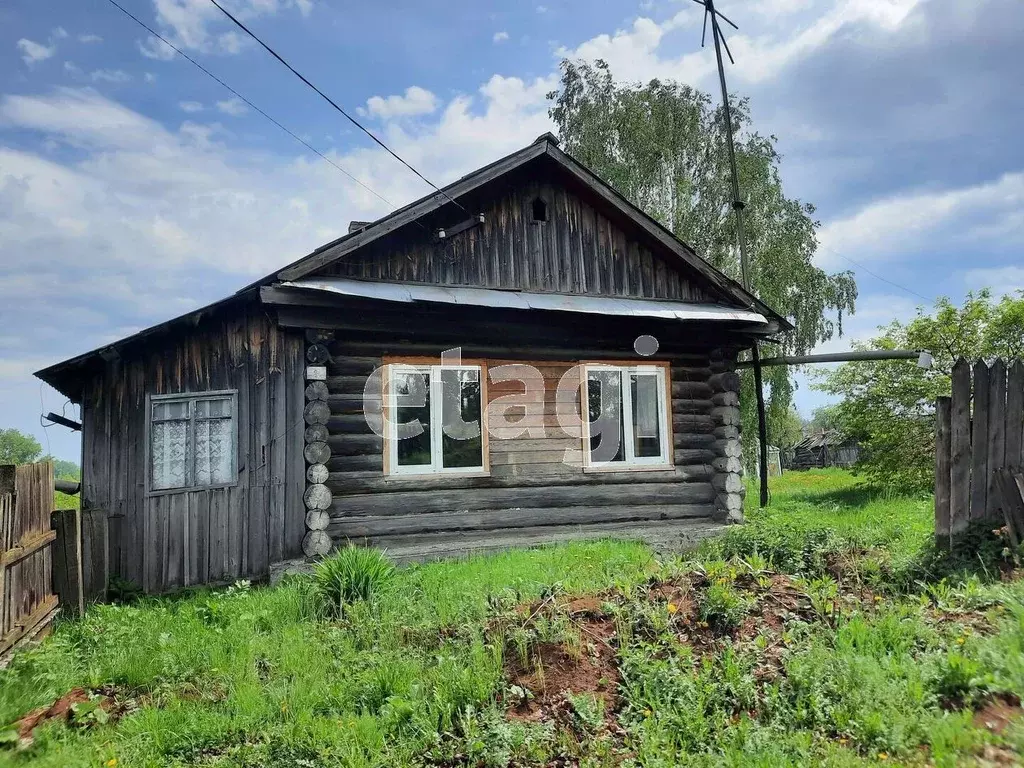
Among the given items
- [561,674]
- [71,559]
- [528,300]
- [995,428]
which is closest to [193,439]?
[71,559]

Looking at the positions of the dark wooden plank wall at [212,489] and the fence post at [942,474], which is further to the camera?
the dark wooden plank wall at [212,489]

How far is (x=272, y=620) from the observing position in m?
6.40

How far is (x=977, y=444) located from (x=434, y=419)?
625 cm

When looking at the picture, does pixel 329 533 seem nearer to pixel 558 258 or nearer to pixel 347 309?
pixel 347 309

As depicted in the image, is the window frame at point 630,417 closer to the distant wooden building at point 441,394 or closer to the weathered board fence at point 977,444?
the distant wooden building at point 441,394

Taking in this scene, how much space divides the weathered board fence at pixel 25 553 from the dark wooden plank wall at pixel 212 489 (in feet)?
5.58

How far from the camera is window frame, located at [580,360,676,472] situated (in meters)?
10.3

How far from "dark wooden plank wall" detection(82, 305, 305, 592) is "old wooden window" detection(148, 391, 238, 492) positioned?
118mm

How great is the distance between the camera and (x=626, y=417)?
420 inches

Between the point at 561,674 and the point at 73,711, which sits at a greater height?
the point at 561,674

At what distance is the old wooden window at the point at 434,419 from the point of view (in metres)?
9.28

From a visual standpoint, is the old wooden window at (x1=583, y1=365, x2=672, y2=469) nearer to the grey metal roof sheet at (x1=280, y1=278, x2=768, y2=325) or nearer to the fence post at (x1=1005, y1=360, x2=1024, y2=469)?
the grey metal roof sheet at (x1=280, y1=278, x2=768, y2=325)

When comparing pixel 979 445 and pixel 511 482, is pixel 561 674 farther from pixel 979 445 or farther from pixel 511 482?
pixel 511 482

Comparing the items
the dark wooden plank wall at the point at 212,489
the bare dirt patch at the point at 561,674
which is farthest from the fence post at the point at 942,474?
the dark wooden plank wall at the point at 212,489
